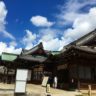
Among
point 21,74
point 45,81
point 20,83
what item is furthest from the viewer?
point 45,81

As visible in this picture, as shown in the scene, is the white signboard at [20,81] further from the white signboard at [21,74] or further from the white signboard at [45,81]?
the white signboard at [45,81]

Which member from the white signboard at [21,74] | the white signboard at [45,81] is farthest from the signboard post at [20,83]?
the white signboard at [45,81]

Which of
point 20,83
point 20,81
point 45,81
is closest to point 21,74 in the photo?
point 20,81

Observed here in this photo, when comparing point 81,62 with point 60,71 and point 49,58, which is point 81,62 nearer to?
point 60,71

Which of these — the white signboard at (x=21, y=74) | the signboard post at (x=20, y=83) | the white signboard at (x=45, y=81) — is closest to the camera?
the signboard post at (x=20, y=83)

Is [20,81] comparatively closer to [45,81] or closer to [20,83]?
[20,83]

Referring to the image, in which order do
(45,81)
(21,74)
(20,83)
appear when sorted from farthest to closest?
(45,81) < (21,74) < (20,83)

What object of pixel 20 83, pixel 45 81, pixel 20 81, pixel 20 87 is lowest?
pixel 20 87

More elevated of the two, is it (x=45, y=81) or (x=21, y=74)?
(x=45, y=81)

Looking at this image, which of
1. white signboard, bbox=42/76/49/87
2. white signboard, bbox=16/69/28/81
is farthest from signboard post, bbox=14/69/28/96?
white signboard, bbox=42/76/49/87

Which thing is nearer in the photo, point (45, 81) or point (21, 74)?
point (21, 74)

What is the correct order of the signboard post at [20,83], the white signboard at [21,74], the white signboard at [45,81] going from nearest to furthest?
the signboard post at [20,83] → the white signboard at [21,74] → the white signboard at [45,81]

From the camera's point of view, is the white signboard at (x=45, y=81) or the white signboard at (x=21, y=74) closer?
the white signboard at (x=21, y=74)

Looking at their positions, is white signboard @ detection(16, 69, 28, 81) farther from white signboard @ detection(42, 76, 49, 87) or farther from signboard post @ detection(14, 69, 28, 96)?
white signboard @ detection(42, 76, 49, 87)
